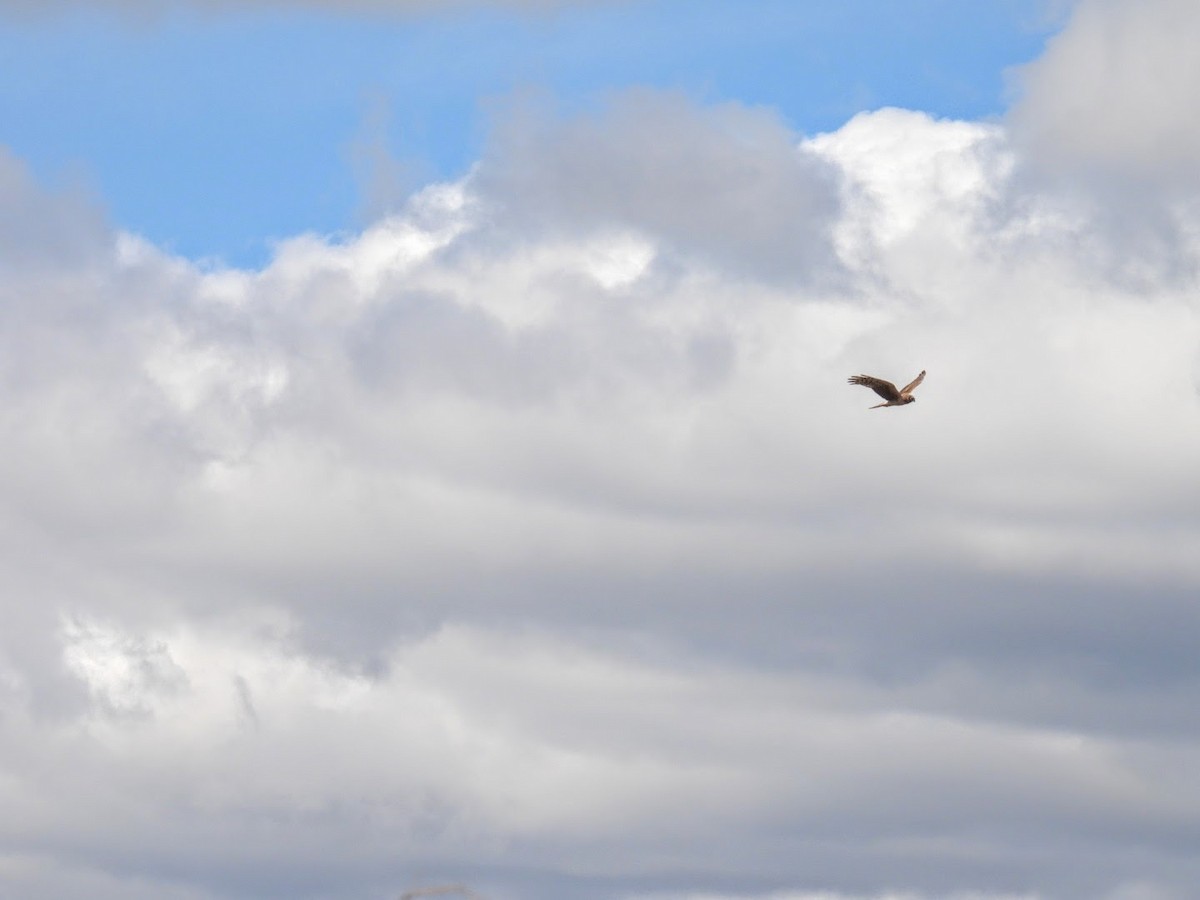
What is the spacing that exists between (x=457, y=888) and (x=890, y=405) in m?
64.5

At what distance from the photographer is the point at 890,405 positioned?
6934 inches

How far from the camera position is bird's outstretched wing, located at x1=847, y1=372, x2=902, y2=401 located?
162375mm

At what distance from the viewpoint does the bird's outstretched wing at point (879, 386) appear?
162 meters

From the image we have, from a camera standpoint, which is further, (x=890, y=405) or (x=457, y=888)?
(x=890, y=405)

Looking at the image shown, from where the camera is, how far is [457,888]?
12450 centimetres

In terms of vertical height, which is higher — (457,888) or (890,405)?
(890,405)

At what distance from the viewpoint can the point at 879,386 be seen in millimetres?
172250
